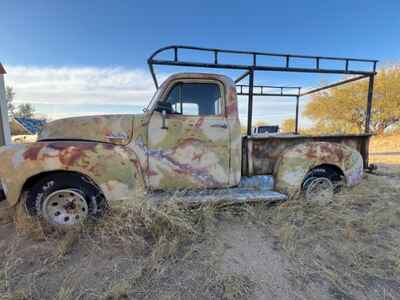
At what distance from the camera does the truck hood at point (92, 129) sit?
102 inches

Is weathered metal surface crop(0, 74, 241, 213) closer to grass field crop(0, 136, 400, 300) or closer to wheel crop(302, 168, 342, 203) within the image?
grass field crop(0, 136, 400, 300)

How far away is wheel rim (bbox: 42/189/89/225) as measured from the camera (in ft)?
7.95

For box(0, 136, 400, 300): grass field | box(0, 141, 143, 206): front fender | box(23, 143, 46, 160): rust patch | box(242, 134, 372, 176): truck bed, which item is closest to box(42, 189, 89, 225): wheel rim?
box(0, 136, 400, 300): grass field

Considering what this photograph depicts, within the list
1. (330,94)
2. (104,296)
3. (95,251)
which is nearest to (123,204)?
(95,251)

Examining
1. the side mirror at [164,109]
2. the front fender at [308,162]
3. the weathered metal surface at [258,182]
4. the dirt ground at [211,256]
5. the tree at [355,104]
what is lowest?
the dirt ground at [211,256]

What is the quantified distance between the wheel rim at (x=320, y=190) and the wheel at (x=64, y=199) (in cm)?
299

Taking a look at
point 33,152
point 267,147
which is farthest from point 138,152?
point 267,147

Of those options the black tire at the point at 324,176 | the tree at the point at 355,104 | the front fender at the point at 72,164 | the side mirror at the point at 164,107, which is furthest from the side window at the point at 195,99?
the tree at the point at 355,104

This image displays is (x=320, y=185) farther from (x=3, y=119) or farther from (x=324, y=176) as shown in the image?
(x=3, y=119)

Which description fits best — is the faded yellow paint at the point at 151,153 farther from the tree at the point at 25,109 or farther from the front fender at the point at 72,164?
the tree at the point at 25,109

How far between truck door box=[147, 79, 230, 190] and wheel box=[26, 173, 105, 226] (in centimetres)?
74

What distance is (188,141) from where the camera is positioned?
2.72 m

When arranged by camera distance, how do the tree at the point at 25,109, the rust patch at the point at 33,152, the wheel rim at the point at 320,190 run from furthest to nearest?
the tree at the point at 25,109 → the wheel rim at the point at 320,190 → the rust patch at the point at 33,152

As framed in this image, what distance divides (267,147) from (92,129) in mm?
2466
